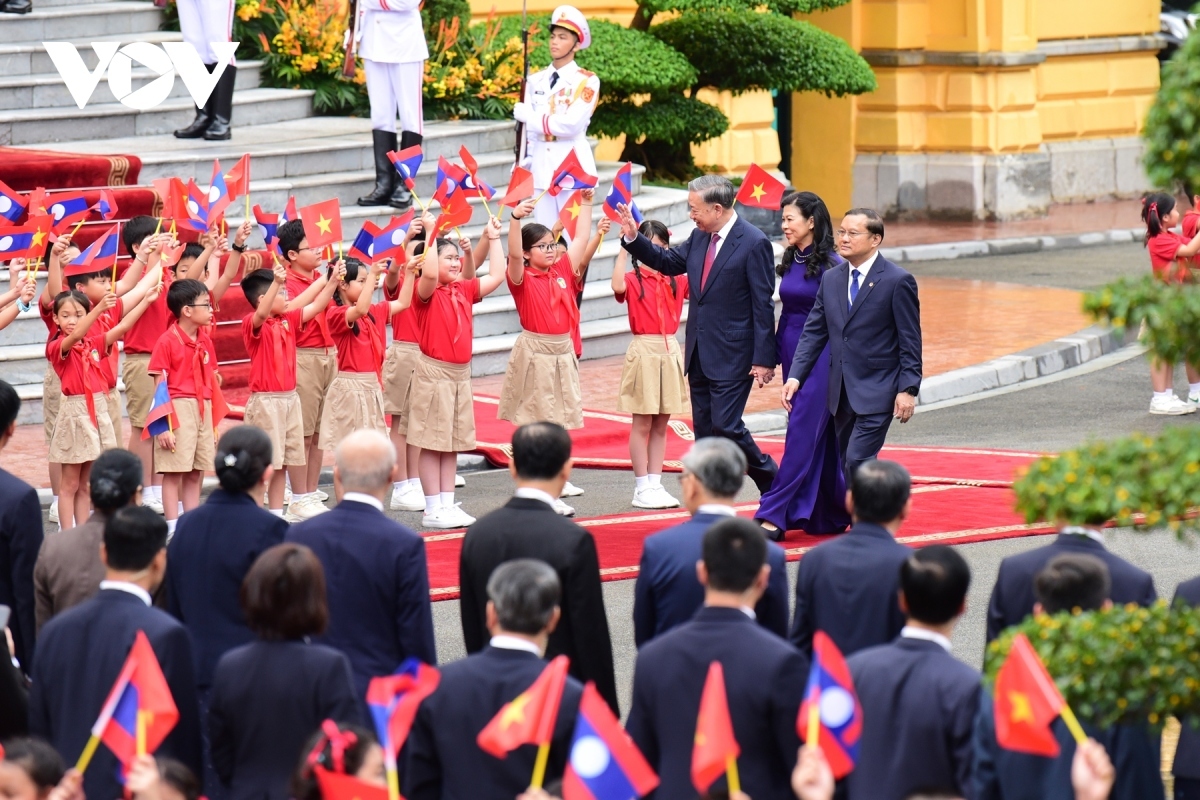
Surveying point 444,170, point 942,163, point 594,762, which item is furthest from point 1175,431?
point 942,163

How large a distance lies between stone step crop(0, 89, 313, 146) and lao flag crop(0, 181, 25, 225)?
16.6 feet

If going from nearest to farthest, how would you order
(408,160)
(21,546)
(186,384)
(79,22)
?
(21,546) < (186,384) < (408,160) < (79,22)

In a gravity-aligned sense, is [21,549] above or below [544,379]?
above

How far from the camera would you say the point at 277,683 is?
487cm

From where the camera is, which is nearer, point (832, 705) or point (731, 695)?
point (832, 705)

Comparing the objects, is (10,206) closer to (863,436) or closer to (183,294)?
(183,294)

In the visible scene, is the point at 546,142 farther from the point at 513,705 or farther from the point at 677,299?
the point at 513,705

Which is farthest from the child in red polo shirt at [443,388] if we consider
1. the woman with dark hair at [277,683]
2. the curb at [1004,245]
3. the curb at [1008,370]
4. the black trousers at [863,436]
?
the curb at [1004,245]

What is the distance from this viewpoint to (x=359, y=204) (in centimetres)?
1521

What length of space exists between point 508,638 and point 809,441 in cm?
508

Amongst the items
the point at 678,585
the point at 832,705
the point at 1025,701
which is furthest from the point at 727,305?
the point at 1025,701

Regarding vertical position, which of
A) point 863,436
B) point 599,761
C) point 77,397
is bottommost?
point 863,436

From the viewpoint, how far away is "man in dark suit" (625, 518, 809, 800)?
4691mm

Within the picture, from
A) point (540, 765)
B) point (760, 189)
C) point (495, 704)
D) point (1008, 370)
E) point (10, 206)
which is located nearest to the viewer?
point (540, 765)
